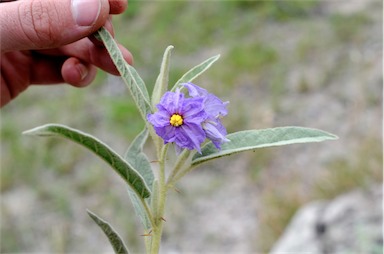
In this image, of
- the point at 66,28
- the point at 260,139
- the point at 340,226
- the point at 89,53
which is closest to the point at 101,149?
the point at 260,139

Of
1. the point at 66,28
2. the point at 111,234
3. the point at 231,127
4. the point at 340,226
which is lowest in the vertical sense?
the point at 231,127

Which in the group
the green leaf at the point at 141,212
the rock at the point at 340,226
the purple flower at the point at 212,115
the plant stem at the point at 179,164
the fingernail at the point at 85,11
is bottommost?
the rock at the point at 340,226

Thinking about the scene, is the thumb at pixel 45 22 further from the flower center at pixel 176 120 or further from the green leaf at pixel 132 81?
the flower center at pixel 176 120

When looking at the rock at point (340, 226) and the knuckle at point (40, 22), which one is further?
the rock at point (340, 226)

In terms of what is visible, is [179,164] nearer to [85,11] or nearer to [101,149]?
[101,149]

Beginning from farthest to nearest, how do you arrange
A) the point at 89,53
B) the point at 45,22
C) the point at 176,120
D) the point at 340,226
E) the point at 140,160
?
1. the point at 340,226
2. the point at 89,53
3. the point at 45,22
4. the point at 140,160
5. the point at 176,120

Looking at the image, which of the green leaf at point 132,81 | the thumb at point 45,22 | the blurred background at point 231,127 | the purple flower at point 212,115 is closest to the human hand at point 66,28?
the thumb at point 45,22
